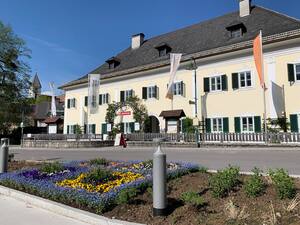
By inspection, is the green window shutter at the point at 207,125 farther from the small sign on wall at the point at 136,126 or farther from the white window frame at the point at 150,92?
the small sign on wall at the point at 136,126

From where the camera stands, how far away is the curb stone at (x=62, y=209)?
4.60m

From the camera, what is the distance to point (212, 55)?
28.8 metres

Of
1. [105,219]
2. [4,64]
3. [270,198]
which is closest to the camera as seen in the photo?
[105,219]

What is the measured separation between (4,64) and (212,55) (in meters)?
28.3

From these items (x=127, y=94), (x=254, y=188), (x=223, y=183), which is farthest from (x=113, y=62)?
(x=254, y=188)

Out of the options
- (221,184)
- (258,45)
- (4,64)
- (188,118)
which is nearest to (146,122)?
(188,118)

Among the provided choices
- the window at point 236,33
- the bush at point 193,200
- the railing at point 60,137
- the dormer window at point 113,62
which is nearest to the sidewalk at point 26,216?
the bush at point 193,200

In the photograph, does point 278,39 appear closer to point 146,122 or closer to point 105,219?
point 146,122

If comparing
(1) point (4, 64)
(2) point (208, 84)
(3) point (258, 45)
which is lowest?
(2) point (208, 84)

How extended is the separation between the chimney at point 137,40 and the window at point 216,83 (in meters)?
15.5

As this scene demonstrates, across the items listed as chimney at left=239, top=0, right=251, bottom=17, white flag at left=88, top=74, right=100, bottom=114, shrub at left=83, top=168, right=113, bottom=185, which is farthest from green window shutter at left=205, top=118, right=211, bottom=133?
shrub at left=83, top=168, right=113, bottom=185

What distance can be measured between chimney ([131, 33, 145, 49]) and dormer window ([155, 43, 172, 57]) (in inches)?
294

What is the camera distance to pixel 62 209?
5324 millimetres

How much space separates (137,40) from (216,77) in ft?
54.5
